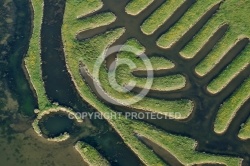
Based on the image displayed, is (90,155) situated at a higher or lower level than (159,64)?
lower

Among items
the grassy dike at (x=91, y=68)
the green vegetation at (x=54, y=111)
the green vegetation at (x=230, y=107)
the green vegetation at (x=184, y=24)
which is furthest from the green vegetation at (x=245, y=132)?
the green vegetation at (x=54, y=111)

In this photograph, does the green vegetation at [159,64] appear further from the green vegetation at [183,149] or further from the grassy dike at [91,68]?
the green vegetation at [183,149]

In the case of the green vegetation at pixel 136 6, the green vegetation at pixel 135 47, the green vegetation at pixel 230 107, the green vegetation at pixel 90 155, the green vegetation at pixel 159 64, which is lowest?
the green vegetation at pixel 90 155

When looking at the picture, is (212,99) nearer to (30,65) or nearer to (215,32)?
(215,32)

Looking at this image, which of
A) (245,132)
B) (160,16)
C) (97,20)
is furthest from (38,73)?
(245,132)

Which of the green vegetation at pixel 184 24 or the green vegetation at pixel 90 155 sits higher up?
the green vegetation at pixel 184 24

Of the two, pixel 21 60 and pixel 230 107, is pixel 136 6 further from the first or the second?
pixel 230 107
